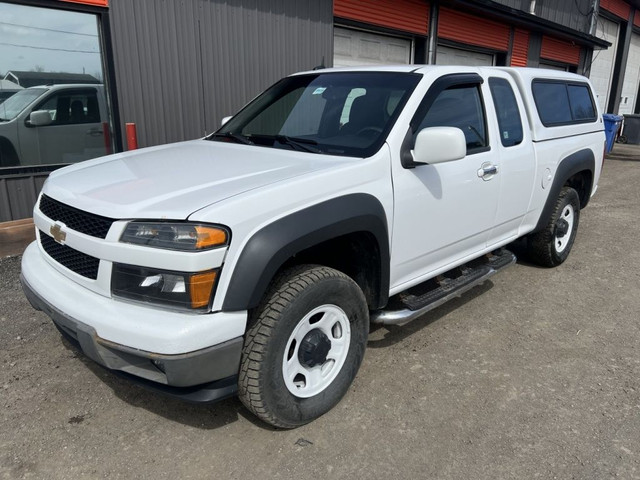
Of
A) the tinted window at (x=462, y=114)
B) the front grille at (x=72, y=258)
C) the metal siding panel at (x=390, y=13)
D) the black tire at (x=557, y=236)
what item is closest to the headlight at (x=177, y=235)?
the front grille at (x=72, y=258)

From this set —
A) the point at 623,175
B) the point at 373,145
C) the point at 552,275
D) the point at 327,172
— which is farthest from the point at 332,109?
the point at 623,175

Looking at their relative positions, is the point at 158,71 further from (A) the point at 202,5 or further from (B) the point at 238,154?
(B) the point at 238,154

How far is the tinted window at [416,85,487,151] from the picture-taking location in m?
3.41

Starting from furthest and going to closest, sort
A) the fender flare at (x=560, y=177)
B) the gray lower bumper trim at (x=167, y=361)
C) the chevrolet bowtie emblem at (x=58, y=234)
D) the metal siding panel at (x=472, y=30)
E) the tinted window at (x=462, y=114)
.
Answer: the metal siding panel at (x=472, y=30), the fender flare at (x=560, y=177), the tinted window at (x=462, y=114), the chevrolet bowtie emblem at (x=58, y=234), the gray lower bumper trim at (x=167, y=361)

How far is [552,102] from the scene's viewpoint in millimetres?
4797

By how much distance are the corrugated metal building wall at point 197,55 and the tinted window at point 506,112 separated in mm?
4352

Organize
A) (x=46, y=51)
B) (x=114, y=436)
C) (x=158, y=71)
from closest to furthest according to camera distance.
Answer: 1. (x=114, y=436)
2. (x=46, y=51)
3. (x=158, y=71)

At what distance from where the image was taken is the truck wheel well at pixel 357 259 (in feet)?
9.59

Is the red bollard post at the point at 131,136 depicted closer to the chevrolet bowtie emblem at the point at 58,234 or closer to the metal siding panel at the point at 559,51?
the chevrolet bowtie emblem at the point at 58,234

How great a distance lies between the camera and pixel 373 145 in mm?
2992

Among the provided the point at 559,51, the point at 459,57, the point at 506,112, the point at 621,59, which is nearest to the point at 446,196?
the point at 506,112

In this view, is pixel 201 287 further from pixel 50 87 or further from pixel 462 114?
pixel 50 87

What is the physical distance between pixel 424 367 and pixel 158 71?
17.1 ft

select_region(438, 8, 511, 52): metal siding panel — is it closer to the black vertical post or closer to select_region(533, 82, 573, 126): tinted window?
select_region(533, 82, 573, 126): tinted window
